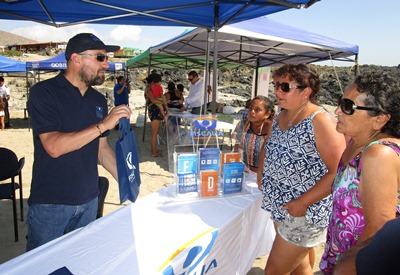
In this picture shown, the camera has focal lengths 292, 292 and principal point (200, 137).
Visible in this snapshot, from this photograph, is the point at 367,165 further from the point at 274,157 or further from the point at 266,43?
the point at 266,43

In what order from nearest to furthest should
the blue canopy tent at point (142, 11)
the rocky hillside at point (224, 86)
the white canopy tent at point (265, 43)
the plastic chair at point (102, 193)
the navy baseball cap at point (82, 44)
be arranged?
the navy baseball cap at point (82, 44), the plastic chair at point (102, 193), the blue canopy tent at point (142, 11), the white canopy tent at point (265, 43), the rocky hillside at point (224, 86)

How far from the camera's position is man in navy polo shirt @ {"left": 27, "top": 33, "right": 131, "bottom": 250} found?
5.19 feet

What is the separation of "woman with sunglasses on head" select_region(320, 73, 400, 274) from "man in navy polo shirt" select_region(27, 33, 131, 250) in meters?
1.17

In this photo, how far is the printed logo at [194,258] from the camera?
1366mm

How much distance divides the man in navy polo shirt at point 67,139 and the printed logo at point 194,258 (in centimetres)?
75

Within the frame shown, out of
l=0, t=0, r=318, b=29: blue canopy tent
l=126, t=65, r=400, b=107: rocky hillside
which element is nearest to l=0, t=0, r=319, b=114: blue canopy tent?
l=0, t=0, r=318, b=29: blue canopy tent

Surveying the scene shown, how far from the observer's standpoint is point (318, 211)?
5.54ft

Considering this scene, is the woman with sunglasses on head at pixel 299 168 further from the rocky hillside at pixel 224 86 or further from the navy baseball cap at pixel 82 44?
the rocky hillside at pixel 224 86

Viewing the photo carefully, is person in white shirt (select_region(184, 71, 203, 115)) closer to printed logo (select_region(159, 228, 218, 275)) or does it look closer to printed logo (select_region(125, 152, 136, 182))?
printed logo (select_region(125, 152, 136, 182))

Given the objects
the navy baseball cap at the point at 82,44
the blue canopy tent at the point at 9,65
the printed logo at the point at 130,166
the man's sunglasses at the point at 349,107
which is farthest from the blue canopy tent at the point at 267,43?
the blue canopy tent at the point at 9,65

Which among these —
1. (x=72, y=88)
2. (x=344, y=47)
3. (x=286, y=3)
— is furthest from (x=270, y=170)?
(x=344, y=47)

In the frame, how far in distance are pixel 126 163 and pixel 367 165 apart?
1.28 meters

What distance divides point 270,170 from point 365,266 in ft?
Result: 4.32

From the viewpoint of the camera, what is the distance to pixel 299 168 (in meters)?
1.68
